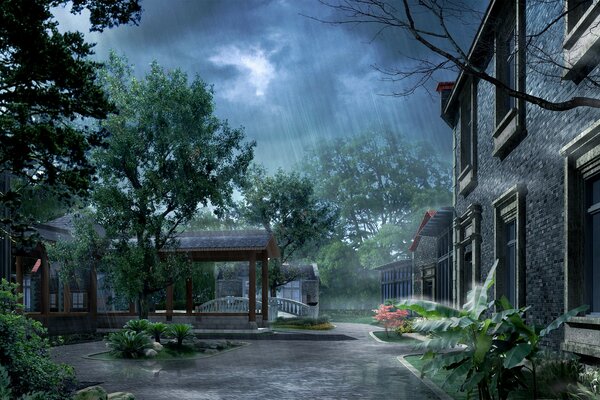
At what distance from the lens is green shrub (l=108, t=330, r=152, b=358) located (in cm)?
1942

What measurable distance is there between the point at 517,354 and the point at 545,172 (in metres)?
4.84

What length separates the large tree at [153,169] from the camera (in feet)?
80.0

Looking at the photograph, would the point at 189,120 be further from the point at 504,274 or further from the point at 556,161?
the point at 556,161

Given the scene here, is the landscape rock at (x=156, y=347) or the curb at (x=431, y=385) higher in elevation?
the curb at (x=431, y=385)

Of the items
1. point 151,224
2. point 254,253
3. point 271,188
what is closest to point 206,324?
point 254,253

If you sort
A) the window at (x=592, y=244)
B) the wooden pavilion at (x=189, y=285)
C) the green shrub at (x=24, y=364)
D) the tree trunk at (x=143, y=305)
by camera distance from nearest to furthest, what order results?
1. the green shrub at (x=24, y=364)
2. the window at (x=592, y=244)
3. the tree trunk at (x=143, y=305)
4. the wooden pavilion at (x=189, y=285)

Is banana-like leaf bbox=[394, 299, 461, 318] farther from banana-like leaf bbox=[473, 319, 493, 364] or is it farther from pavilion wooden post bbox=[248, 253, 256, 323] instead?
pavilion wooden post bbox=[248, 253, 256, 323]

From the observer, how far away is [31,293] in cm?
3544

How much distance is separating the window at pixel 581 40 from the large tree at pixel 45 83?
6926mm

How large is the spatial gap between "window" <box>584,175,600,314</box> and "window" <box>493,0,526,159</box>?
3.30 meters

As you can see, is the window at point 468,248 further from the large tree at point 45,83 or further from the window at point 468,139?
the large tree at point 45,83

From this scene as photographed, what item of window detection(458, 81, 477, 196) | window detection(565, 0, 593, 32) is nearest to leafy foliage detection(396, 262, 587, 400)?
window detection(565, 0, 593, 32)

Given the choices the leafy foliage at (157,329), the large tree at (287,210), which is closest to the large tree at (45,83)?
the leafy foliage at (157,329)

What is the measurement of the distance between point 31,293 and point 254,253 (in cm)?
1236
